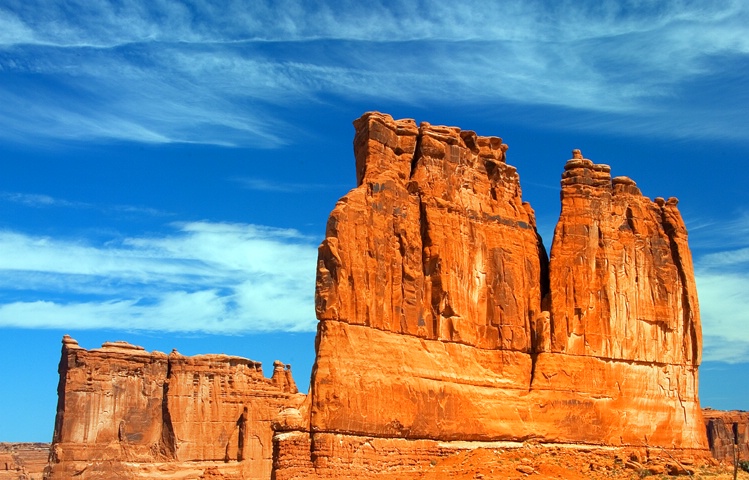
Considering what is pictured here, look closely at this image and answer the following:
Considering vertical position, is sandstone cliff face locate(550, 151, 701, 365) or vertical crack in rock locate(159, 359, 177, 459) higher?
sandstone cliff face locate(550, 151, 701, 365)

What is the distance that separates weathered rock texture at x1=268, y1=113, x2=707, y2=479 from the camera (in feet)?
134

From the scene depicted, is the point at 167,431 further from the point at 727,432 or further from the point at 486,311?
the point at 727,432

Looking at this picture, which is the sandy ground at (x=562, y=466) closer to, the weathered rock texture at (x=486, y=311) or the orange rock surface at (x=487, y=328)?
the orange rock surface at (x=487, y=328)

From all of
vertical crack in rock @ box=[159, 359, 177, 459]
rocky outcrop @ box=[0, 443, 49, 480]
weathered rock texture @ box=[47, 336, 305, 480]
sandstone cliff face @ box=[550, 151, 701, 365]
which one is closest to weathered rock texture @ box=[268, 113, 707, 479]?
sandstone cliff face @ box=[550, 151, 701, 365]

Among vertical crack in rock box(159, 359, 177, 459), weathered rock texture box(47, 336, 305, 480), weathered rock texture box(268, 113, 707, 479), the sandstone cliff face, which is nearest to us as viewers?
weathered rock texture box(268, 113, 707, 479)

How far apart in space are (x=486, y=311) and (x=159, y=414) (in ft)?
115

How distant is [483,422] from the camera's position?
1781 inches

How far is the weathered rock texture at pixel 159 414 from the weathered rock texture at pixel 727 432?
4100 centimetres

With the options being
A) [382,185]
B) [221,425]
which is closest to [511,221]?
[382,185]

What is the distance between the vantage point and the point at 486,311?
47531 mm

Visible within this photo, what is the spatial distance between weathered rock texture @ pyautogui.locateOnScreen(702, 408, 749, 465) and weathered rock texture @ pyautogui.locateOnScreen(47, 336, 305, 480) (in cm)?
4100

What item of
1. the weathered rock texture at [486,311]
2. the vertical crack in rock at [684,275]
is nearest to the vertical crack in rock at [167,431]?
the weathered rock texture at [486,311]

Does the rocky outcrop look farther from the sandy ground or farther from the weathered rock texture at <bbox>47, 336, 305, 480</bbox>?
the sandy ground

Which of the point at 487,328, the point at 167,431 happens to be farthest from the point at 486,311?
the point at 167,431
